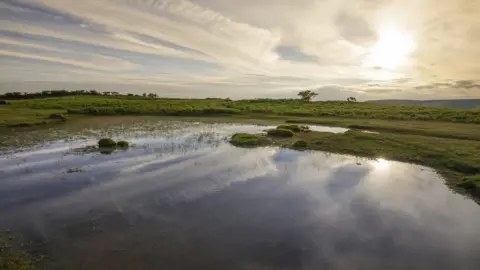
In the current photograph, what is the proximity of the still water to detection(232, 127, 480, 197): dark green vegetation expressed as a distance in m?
1.53

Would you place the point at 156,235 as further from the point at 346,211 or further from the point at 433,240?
the point at 433,240

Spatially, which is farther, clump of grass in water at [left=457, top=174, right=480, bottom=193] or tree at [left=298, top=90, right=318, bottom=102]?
tree at [left=298, top=90, right=318, bottom=102]

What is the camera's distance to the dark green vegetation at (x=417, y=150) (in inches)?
869

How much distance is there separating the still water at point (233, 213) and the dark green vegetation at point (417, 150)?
153 centimetres

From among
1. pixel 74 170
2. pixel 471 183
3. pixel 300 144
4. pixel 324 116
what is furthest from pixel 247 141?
pixel 324 116

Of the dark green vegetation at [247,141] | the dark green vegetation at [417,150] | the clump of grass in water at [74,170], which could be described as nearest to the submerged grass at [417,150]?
the dark green vegetation at [417,150]

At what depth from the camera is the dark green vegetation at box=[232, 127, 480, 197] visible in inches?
869

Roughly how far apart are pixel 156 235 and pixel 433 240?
1108cm

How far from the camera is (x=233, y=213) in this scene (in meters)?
15.7

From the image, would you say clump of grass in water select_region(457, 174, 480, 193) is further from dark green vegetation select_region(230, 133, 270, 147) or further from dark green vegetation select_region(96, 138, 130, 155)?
dark green vegetation select_region(96, 138, 130, 155)

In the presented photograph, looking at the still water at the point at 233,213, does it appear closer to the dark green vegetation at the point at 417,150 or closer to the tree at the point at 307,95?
the dark green vegetation at the point at 417,150

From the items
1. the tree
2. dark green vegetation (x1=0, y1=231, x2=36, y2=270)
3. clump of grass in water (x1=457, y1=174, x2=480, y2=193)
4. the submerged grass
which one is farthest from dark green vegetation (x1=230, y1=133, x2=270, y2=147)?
the tree

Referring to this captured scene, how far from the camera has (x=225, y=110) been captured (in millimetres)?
73188

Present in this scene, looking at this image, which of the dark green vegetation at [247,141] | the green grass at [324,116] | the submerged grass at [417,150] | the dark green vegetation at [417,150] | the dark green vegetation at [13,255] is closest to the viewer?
the dark green vegetation at [13,255]
